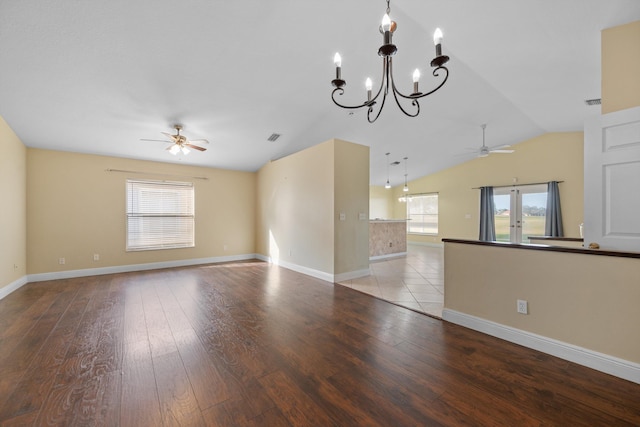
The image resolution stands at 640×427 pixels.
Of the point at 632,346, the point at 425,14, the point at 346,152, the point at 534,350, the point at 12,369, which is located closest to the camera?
the point at 632,346

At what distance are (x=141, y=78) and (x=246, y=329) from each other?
328 cm

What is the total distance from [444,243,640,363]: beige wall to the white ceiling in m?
2.20

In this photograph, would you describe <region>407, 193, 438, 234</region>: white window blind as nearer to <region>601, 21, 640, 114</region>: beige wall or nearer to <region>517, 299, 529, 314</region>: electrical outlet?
<region>601, 21, 640, 114</region>: beige wall

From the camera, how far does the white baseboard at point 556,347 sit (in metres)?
1.81

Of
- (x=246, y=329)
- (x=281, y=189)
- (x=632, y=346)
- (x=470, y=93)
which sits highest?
(x=470, y=93)

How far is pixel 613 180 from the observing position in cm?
205

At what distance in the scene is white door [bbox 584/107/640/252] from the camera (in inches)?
77.4

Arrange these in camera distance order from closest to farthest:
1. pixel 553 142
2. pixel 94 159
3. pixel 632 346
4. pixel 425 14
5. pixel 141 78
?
pixel 632 346 → pixel 425 14 → pixel 141 78 → pixel 94 159 → pixel 553 142

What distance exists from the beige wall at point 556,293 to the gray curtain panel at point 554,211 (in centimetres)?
589

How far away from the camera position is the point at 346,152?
4660 millimetres

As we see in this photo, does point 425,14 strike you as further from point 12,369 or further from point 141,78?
point 12,369

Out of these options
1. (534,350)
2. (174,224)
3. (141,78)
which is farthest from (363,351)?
(174,224)

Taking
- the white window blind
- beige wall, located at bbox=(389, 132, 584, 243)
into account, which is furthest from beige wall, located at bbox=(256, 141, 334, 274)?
beige wall, located at bbox=(389, 132, 584, 243)

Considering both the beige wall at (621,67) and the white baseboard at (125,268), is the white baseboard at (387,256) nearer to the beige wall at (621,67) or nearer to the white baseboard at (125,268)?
A: the white baseboard at (125,268)
